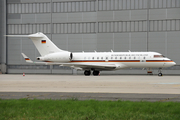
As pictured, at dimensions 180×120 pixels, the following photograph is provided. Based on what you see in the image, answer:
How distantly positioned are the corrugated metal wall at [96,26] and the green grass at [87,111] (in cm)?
4283

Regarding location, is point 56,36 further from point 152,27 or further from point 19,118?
point 19,118

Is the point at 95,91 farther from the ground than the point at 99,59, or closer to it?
closer to it

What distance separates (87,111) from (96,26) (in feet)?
151

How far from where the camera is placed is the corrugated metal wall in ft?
165

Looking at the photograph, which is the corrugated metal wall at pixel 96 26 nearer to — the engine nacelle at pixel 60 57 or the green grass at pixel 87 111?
the engine nacelle at pixel 60 57

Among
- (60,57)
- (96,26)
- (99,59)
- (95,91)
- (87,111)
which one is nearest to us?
(87,111)

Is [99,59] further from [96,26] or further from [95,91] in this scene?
[95,91]

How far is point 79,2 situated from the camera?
55.3 meters

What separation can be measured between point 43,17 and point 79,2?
8.28 m

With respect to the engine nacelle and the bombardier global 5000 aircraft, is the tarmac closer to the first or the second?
→ the bombardier global 5000 aircraft

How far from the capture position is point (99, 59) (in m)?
41.5

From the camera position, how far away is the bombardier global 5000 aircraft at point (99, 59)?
38469 mm

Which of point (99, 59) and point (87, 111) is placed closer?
point (87, 111)

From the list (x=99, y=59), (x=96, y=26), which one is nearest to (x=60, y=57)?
(x=99, y=59)
